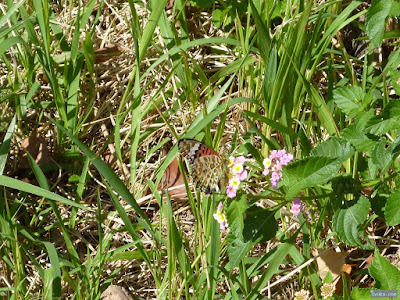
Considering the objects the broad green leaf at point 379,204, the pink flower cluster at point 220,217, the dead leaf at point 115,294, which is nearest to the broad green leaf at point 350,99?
the broad green leaf at point 379,204

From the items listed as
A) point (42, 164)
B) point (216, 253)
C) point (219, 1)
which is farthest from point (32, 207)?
point (219, 1)

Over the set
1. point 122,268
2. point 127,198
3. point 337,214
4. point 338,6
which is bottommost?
point 122,268

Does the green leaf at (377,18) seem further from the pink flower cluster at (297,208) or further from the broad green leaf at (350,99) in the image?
the pink flower cluster at (297,208)

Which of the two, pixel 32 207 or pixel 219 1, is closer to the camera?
pixel 32 207

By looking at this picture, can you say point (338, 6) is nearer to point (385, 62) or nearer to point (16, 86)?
point (385, 62)

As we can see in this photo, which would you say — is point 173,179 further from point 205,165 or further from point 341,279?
point 341,279

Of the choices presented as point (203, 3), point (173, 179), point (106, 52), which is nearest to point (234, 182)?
point (173, 179)
